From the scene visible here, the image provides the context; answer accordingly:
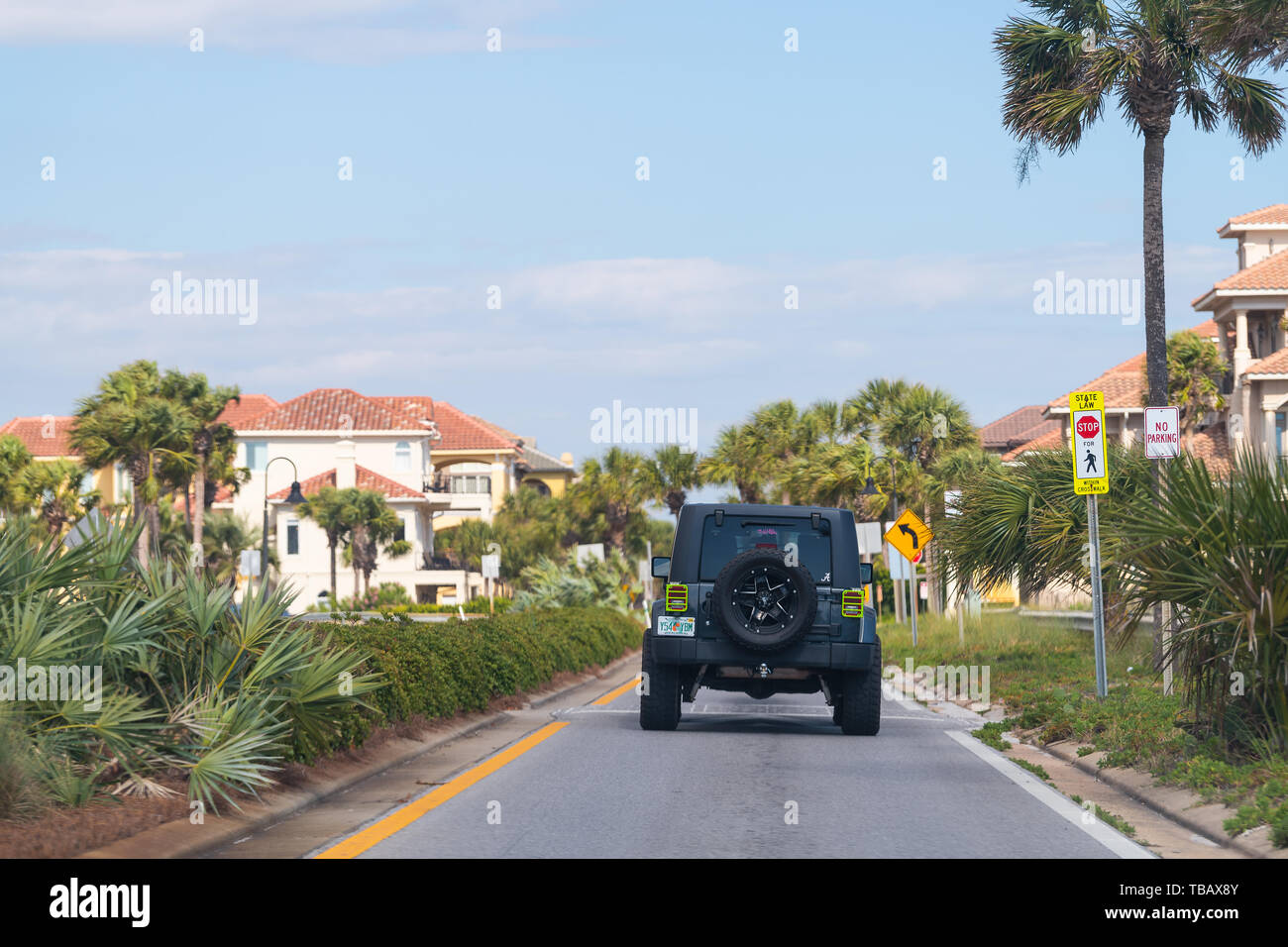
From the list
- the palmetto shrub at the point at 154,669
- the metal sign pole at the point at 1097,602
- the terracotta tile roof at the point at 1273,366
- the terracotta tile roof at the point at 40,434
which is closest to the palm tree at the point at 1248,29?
the metal sign pole at the point at 1097,602

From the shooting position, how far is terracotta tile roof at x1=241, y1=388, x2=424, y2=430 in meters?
85.6

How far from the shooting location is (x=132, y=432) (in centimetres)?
5859

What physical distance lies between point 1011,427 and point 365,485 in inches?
1467

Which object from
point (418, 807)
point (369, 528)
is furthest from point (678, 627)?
point (369, 528)

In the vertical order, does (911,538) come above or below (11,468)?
below

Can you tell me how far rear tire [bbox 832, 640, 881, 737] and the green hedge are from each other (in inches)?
162

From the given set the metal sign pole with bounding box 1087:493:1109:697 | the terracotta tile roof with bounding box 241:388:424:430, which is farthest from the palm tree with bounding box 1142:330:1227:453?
the terracotta tile roof with bounding box 241:388:424:430

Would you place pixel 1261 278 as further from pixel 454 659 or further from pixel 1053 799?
pixel 1053 799

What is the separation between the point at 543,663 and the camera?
75.4ft

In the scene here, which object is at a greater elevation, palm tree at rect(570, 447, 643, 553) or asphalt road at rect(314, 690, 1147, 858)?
palm tree at rect(570, 447, 643, 553)

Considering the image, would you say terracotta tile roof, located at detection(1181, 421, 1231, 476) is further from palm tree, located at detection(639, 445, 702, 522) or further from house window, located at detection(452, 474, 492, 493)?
house window, located at detection(452, 474, 492, 493)

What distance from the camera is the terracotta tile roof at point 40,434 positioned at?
91.7 metres

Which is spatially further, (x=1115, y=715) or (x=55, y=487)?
(x=55, y=487)
